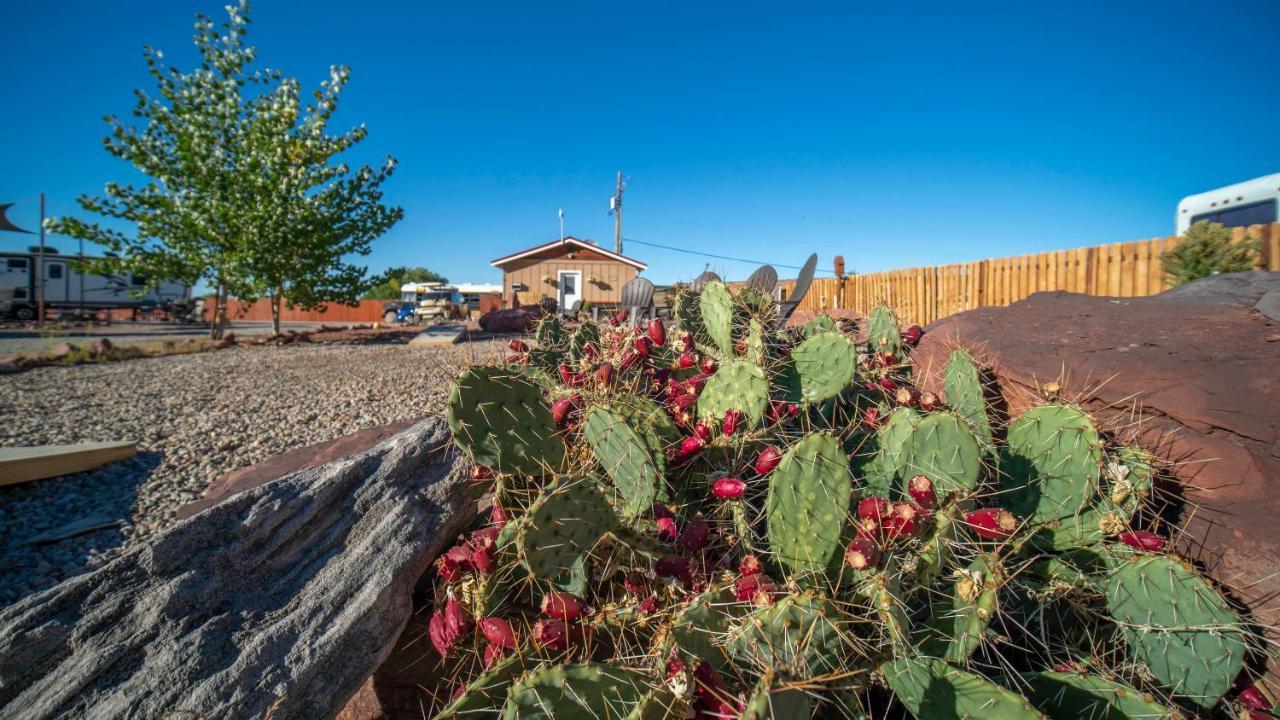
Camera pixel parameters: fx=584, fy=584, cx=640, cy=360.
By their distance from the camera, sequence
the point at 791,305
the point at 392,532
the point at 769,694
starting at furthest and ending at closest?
the point at 791,305
the point at 392,532
the point at 769,694

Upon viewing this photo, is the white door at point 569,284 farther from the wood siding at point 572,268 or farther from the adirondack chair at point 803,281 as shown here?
the adirondack chair at point 803,281

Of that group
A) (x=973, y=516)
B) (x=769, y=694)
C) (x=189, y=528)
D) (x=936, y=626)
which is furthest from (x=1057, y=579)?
(x=189, y=528)

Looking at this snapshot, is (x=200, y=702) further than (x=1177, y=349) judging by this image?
No

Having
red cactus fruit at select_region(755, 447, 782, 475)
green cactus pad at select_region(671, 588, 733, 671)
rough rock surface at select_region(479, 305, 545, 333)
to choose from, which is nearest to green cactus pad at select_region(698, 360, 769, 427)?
red cactus fruit at select_region(755, 447, 782, 475)

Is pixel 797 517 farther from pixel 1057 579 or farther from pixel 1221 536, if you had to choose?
pixel 1221 536

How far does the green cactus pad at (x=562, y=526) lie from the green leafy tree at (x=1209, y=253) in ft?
26.2

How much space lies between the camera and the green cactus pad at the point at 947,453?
1.69m

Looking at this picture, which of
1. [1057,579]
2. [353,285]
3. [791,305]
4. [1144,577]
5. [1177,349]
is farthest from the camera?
[353,285]

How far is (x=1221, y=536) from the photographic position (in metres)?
1.91

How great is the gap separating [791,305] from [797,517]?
10.2 ft

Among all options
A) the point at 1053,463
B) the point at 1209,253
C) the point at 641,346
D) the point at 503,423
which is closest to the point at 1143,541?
the point at 1053,463

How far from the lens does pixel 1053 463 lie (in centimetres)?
184

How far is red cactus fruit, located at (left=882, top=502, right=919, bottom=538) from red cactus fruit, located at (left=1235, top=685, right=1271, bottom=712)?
0.99 m

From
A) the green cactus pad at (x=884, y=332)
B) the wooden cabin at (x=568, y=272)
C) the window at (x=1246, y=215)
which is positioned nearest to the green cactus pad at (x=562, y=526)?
the green cactus pad at (x=884, y=332)
